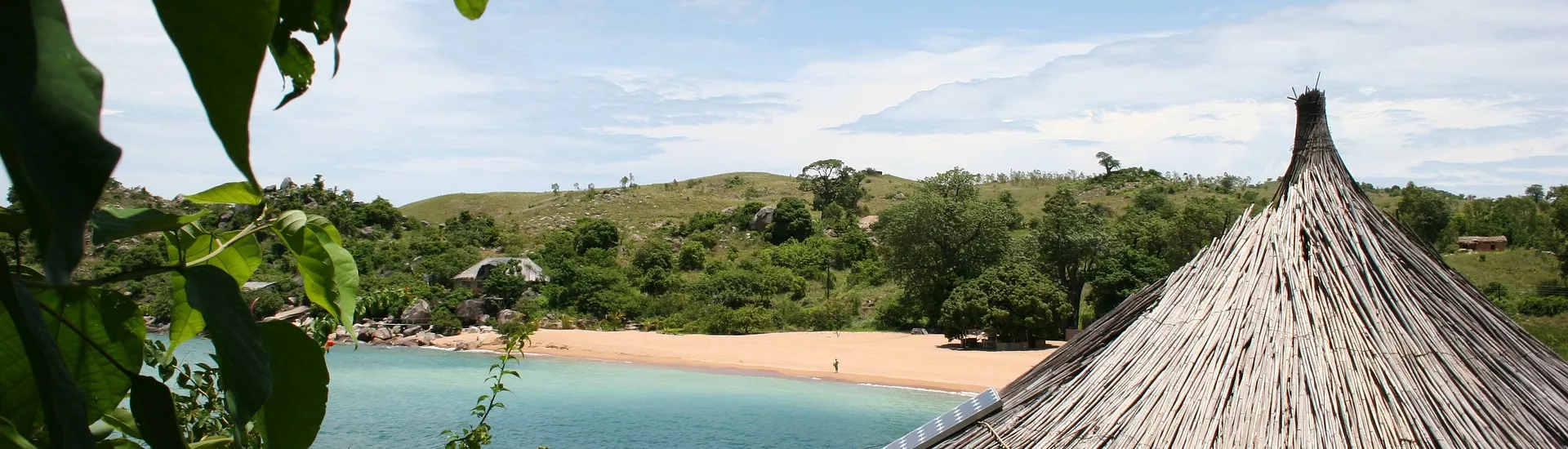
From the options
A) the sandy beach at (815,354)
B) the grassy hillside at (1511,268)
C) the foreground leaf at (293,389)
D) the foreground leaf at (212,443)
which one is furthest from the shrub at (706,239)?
the foreground leaf at (293,389)

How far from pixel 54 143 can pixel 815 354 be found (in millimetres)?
23045

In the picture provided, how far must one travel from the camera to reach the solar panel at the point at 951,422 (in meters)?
4.92

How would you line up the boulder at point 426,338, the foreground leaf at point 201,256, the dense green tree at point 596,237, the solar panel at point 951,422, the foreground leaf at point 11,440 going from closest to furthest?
1. the foreground leaf at point 11,440
2. the foreground leaf at point 201,256
3. the solar panel at point 951,422
4. the boulder at point 426,338
5. the dense green tree at point 596,237

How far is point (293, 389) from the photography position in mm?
691

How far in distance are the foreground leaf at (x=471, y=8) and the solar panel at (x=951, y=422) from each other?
14.5 feet

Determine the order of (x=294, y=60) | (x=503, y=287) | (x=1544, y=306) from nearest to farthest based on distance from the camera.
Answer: (x=294, y=60)
(x=1544, y=306)
(x=503, y=287)

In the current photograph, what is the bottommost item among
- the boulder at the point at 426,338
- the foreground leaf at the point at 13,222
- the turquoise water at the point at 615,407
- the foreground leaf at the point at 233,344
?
the turquoise water at the point at 615,407

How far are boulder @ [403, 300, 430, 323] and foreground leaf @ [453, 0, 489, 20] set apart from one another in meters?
28.8

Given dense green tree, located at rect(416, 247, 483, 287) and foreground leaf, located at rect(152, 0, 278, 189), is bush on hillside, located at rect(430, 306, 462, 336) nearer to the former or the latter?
dense green tree, located at rect(416, 247, 483, 287)

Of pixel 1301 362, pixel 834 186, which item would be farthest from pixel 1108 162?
pixel 1301 362

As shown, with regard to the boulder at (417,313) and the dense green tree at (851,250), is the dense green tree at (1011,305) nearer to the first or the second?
the dense green tree at (851,250)

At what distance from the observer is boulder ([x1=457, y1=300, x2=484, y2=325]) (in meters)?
28.0

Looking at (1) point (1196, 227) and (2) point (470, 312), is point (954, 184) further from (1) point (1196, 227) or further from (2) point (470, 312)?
(2) point (470, 312)

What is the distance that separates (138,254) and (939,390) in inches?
531
